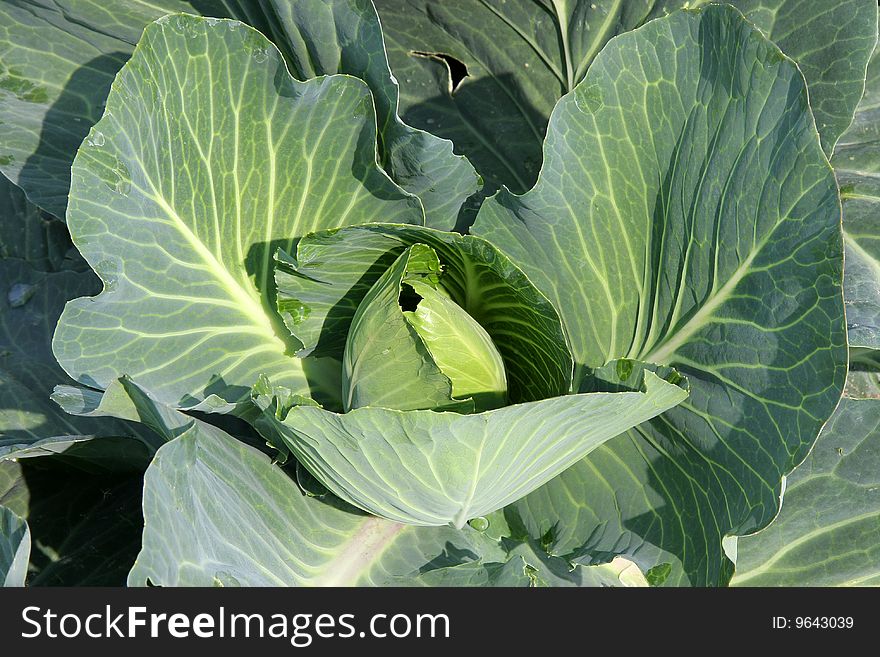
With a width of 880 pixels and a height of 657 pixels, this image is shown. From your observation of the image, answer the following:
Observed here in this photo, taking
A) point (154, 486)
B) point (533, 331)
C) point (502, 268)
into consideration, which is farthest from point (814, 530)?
point (154, 486)

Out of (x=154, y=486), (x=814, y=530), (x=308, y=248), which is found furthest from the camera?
(x=814, y=530)

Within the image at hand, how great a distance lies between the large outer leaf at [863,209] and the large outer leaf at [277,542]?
22.9 inches

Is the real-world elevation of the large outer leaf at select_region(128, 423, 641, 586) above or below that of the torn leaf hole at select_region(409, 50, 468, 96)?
below

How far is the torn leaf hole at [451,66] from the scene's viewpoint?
1598 millimetres

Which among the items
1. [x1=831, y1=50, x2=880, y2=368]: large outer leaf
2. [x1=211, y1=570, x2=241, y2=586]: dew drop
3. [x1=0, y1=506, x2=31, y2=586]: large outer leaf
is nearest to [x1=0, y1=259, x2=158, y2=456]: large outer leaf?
[x1=0, y1=506, x2=31, y2=586]: large outer leaf

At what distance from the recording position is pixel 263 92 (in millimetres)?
1207

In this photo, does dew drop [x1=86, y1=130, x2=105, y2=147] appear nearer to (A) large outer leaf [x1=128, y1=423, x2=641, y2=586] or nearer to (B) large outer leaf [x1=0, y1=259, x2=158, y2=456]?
(A) large outer leaf [x1=128, y1=423, x2=641, y2=586]

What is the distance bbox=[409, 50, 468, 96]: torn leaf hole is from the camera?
160 cm

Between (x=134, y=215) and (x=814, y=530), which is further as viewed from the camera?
(x=814, y=530)

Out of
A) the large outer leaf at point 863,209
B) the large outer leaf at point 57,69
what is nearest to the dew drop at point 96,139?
the large outer leaf at point 57,69

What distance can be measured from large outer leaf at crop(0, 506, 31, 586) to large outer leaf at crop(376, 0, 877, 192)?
0.97m

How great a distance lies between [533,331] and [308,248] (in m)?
0.33

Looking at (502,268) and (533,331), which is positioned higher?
(502,268)
